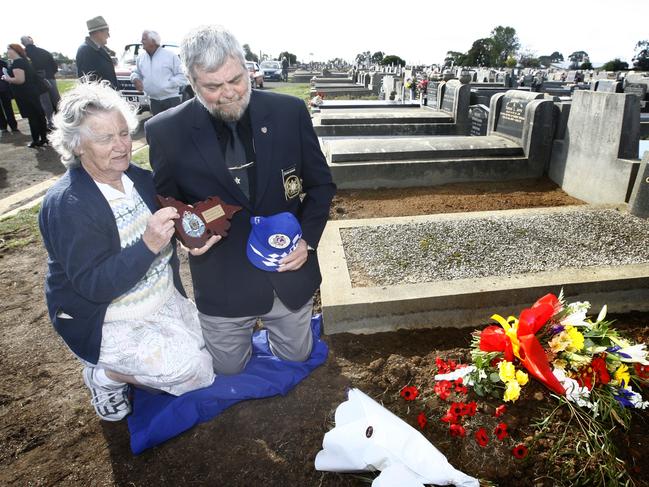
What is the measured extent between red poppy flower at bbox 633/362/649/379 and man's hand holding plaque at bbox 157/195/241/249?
90.2 inches

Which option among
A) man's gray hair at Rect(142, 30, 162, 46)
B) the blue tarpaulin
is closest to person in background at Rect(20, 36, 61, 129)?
man's gray hair at Rect(142, 30, 162, 46)

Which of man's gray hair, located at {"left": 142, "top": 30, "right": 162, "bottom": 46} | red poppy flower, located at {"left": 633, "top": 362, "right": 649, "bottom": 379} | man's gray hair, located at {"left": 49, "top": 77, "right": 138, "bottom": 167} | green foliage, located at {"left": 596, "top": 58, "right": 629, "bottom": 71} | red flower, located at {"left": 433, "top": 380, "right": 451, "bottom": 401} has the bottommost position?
red flower, located at {"left": 433, "top": 380, "right": 451, "bottom": 401}

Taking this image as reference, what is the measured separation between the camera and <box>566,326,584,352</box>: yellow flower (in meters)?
2.12

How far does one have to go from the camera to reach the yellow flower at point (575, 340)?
212 centimetres

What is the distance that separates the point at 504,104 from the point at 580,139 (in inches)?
75.9

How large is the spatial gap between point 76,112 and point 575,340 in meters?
2.65

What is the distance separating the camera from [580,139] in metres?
5.99

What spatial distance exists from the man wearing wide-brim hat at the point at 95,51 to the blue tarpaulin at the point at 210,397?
6.11 metres

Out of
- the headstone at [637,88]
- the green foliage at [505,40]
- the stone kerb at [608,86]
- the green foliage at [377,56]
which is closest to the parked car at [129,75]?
the stone kerb at [608,86]

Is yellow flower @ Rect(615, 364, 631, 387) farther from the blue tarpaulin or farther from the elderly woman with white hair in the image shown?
the elderly woman with white hair

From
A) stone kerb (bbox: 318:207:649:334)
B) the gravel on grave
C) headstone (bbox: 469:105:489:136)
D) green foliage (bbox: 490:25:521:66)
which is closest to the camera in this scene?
stone kerb (bbox: 318:207:649:334)

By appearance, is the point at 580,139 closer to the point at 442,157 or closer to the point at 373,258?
the point at 442,157

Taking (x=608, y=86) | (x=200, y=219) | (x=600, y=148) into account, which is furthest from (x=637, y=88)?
(x=200, y=219)

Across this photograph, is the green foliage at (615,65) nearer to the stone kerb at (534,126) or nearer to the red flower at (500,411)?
the stone kerb at (534,126)
